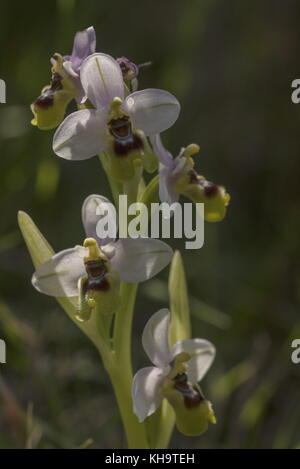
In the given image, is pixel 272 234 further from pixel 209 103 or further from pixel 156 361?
pixel 156 361

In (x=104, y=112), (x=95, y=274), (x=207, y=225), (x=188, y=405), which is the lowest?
(x=188, y=405)

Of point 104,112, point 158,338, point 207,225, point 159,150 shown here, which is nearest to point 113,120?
point 104,112

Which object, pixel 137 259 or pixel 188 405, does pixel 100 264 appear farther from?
pixel 188 405

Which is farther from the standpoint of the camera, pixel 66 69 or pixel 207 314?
pixel 207 314

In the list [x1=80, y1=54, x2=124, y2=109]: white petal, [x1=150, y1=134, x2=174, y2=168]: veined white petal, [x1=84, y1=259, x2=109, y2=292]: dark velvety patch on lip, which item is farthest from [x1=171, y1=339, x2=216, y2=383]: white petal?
[x1=80, y1=54, x2=124, y2=109]: white petal

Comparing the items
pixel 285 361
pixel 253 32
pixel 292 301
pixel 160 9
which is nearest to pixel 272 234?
pixel 292 301

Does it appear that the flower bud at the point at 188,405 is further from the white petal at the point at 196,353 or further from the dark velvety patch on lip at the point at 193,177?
the dark velvety patch on lip at the point at 193,177
